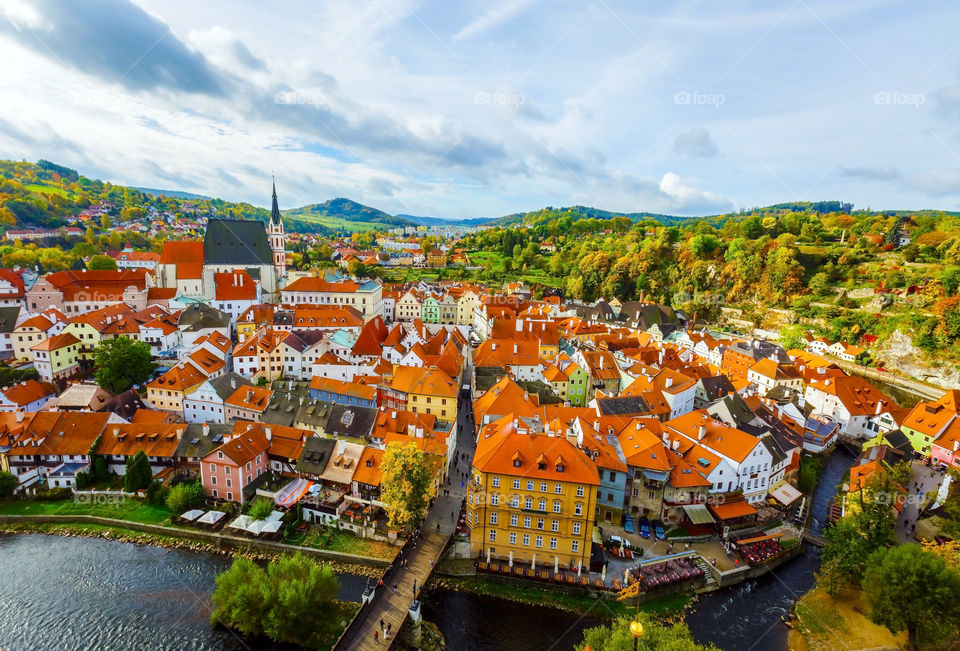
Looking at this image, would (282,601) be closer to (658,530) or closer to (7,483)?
(658,530)

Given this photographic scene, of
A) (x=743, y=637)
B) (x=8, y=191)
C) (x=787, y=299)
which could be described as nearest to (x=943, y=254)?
(x=787, y=299)

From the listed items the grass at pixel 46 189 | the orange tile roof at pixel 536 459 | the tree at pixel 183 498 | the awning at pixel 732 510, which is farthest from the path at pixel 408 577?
the grass at pixel 46 189

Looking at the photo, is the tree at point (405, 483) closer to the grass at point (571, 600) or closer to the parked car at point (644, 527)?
the grass at point (571, 600)

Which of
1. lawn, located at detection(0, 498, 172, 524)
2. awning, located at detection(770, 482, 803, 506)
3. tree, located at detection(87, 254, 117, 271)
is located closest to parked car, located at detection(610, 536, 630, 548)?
awning, located at detection(770, 482, 803, 506)

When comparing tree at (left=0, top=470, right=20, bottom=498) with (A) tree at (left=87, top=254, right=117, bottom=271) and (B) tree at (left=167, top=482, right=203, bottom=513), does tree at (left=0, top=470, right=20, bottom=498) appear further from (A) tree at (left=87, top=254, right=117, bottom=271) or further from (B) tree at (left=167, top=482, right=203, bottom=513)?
(A) tree at (left=87, top=254, right=117, bottom=271)

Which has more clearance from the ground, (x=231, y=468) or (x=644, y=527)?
(x=231, y=468)

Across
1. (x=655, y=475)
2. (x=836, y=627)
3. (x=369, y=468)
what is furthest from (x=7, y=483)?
(x=836, y=627)
